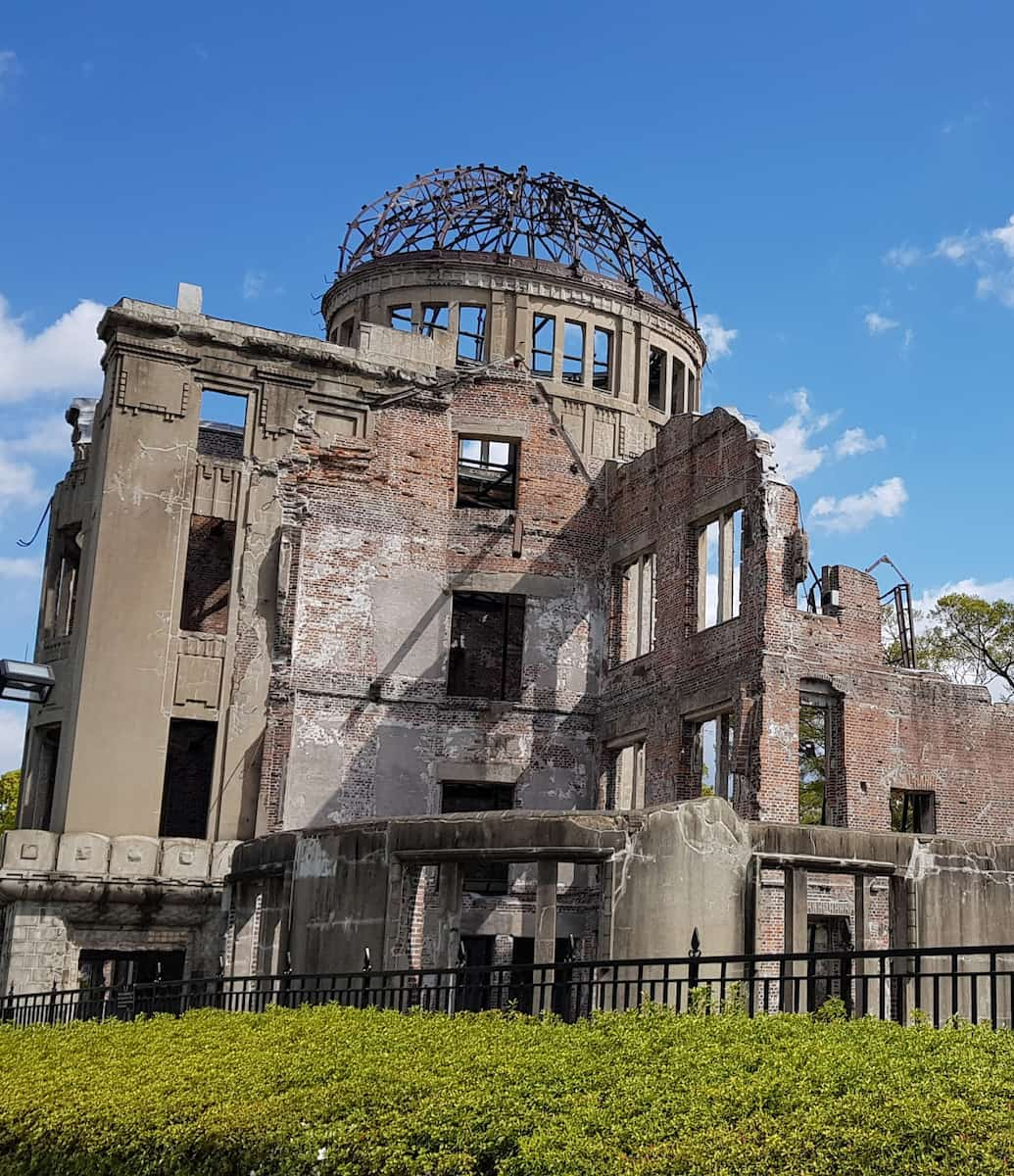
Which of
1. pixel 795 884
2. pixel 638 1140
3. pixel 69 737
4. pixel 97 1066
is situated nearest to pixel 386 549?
pixel 69 737

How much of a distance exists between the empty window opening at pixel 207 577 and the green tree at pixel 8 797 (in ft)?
60.5

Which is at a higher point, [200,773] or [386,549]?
[386,549]

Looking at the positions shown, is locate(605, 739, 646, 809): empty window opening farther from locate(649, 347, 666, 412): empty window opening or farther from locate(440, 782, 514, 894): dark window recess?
locate(649, 347, 666, 412): empty window opening

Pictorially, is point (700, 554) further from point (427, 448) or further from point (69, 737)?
point (69, 737)

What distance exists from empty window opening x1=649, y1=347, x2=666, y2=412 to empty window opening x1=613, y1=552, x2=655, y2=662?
9.96 metres

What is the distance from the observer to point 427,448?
96.7 feet

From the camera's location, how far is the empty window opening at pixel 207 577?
98.7 ft

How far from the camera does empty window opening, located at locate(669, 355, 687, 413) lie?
38.7m

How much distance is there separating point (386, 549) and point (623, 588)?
483cm

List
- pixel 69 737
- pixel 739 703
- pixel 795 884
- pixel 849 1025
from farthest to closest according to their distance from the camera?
1. pixel 69 737
2. pixel 739 703
3. pixel 795 884
4. pixel 849 1025

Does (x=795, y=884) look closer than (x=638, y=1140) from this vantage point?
No

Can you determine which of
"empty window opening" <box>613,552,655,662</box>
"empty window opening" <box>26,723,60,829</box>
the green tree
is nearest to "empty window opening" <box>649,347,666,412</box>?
"empty window opening" <box>613,552,655,662</box>

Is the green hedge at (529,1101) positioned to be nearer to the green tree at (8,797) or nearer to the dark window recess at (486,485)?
the dark window recess at (486,485)

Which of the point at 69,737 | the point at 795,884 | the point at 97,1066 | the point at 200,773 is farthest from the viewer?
the point at 200,773
